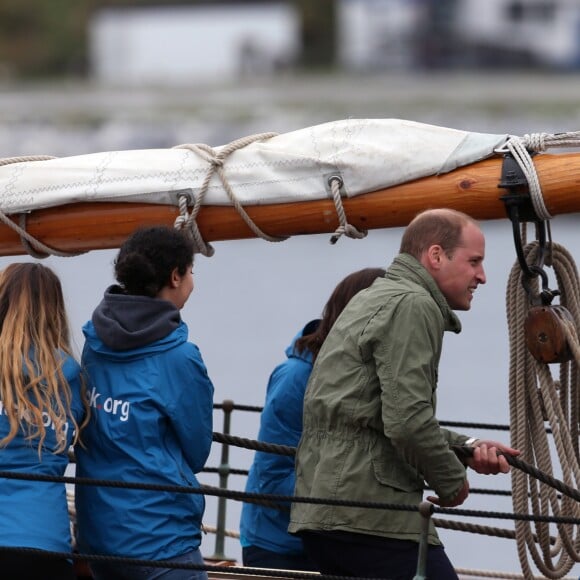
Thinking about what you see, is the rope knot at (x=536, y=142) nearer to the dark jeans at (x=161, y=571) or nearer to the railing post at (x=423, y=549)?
the railing post at (x=423, y=549)

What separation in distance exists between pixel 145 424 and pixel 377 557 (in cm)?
70

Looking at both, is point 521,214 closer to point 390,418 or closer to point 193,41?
point 390,418

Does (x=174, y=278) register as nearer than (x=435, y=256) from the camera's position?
No

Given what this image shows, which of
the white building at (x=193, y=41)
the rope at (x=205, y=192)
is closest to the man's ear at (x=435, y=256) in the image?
the rope at (x=205, y=192)

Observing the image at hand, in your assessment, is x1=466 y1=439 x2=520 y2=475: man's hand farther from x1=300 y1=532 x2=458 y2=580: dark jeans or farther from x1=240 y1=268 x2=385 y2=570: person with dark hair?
x1=240 y1=268 x2=385 y2=570: person with dark hair

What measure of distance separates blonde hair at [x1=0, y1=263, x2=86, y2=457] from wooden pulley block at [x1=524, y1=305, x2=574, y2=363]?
1.31 metres

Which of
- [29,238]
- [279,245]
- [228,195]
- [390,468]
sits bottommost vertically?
[390,468]

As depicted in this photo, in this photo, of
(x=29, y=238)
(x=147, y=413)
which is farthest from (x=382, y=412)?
(x=29, y=238)

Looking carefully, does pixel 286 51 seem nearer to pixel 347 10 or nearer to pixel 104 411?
pixel 347 10

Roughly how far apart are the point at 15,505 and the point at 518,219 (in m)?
1.62

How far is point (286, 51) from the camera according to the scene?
66938 mm

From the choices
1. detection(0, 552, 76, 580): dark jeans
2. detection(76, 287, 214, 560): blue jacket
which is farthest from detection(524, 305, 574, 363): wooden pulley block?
detection(0, 552, 76, 580): dark jeans

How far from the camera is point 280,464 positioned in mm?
4969

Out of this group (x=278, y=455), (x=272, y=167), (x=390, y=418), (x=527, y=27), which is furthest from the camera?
(x=527, y=27)
